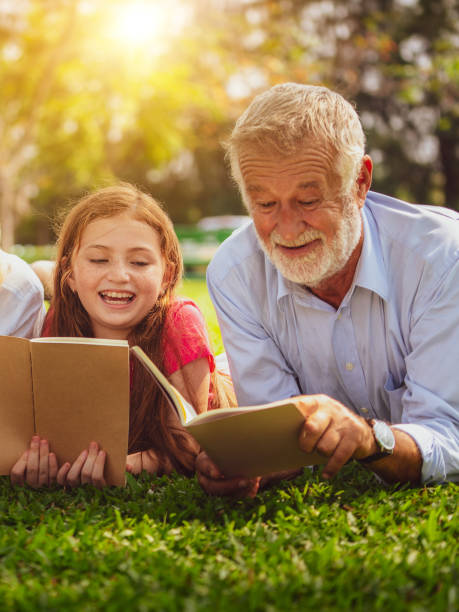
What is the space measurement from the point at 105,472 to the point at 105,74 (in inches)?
527

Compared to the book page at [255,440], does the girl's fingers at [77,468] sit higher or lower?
lower

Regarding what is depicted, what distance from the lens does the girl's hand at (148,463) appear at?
10.5 feet

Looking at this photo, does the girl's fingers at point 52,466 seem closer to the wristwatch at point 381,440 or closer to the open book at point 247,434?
the open book at point 247,434

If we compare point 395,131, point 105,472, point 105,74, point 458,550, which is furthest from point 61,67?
point 395,131

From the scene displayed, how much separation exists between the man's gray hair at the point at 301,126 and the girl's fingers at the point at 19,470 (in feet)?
4.76

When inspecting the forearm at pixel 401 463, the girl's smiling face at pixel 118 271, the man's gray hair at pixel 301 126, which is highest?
the man's gray hair at pixel 301 126

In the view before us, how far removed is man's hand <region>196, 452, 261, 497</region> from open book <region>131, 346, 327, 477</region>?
2.7 inches

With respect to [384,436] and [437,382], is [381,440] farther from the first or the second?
[437,382]

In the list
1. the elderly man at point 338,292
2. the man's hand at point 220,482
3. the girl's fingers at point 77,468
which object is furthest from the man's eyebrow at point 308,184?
the girl's fingers at point 77,468

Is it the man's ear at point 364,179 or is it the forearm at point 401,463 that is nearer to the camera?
the forearm at point 401,463

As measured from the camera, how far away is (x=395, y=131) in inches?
1144

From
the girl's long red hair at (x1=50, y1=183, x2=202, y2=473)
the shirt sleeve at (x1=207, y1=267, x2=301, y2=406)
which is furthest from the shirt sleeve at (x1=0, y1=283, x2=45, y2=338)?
the shirt sleeve at (x1=207, y1=267, x2=301, y2=406)

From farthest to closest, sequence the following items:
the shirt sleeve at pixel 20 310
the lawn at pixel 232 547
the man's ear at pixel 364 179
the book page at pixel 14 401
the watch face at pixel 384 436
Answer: the shirt sleeve at pixel 20 310
the man's ear at pixel 364 179
the book page at pixel 14 401
the watch face at pixel 384 436
the lawn at pixel 232 547

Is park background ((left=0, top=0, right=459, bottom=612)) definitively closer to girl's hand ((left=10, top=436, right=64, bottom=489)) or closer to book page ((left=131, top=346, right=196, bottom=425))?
girl's hand ((left=10, top=436, right=64, bottom=489))
